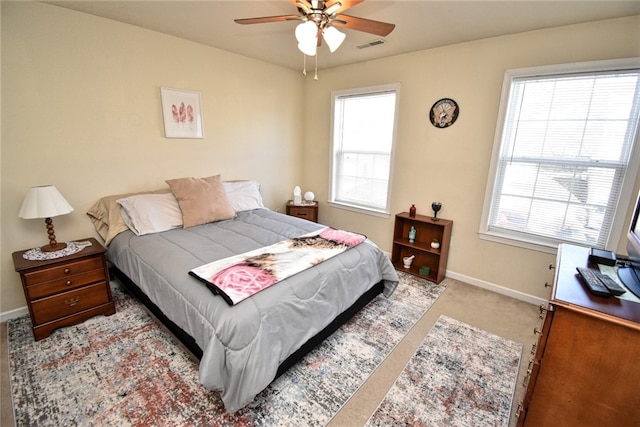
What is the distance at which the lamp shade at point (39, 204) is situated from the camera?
6.63ft

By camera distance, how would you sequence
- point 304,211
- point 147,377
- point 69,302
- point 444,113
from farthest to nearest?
point 304,211, point 444,113, point 69,302, point 147,377

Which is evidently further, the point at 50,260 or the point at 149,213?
the point at 149,213

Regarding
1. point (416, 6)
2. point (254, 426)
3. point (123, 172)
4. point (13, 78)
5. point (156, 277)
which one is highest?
point (416, 6)

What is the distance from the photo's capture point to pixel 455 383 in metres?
1.79

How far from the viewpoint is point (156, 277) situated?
1.92 metres

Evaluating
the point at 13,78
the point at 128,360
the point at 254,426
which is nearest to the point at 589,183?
the point at 254,426

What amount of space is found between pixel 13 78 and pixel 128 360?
226cm

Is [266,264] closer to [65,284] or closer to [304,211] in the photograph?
[65,284]

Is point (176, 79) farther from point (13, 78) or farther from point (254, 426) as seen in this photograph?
point (254, 426)

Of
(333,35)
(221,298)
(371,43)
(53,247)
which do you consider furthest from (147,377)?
(371,43)

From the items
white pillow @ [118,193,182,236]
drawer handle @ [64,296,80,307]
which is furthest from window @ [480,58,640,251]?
drawer handle @ [64,296,80,307]

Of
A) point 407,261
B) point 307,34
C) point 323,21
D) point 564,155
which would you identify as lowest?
point 407,261

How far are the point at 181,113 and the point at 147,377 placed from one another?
250 cm

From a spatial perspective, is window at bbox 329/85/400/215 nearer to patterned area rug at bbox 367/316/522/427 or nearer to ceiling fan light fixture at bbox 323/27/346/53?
ceiling fan light fixture at bbox 323/27/346/53
